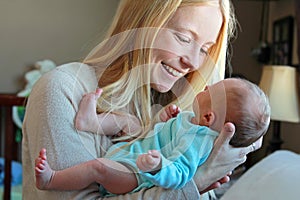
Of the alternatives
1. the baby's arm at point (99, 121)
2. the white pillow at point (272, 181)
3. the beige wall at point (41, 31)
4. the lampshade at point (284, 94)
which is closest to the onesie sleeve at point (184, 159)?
A: the baby's arm at point (99, 121)

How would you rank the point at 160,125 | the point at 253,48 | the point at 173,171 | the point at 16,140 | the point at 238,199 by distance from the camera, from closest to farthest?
the point at 173,171, the point at 160,125, the point at 238,199, the point at 16,140, the point at 253,48

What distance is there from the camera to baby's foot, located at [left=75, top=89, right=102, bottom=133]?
870mm

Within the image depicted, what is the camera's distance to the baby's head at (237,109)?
2.82ft

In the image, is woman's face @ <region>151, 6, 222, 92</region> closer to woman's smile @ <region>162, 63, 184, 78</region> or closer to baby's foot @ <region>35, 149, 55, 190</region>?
woman's smile @ <region>162, 63, 184, 78</region>

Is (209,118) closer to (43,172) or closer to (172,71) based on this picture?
(172,71)

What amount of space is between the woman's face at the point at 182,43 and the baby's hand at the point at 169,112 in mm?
42

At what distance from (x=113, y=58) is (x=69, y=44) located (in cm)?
227

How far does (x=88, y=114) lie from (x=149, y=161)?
181 millimetres

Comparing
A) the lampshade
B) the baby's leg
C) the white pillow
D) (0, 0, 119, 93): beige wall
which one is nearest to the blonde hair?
the baby's leg

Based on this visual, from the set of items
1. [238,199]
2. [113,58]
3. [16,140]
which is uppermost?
[113,58]

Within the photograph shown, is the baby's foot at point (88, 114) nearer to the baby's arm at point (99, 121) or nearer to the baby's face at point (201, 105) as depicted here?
the baby's arm at point (99, 121)

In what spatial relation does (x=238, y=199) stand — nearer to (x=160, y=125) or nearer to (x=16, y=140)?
(x=160, y=125)

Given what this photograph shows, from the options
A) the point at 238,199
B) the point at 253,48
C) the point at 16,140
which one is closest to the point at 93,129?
the point at 238,199

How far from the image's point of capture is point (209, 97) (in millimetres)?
880
